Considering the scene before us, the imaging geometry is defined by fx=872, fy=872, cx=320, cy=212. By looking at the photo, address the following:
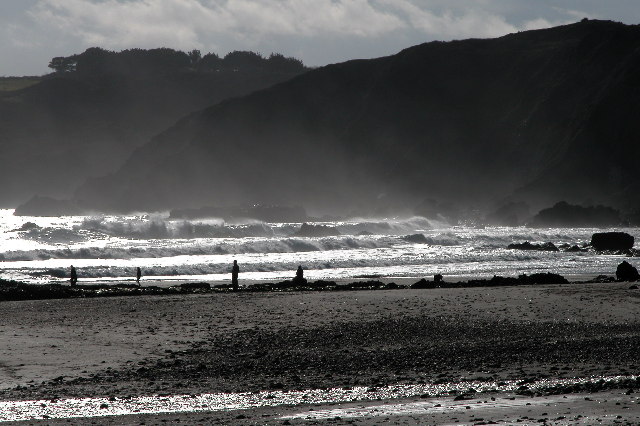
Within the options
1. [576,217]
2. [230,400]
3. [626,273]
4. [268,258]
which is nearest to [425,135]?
[576,217]

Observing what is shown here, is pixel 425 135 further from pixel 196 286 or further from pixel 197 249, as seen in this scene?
pixel 196 286

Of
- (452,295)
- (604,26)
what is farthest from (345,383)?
(604,26)

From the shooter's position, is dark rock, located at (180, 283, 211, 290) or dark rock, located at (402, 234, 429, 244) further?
dark rock, located at (402, 234, 429, 244)

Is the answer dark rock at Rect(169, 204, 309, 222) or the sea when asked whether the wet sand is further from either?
dark rock at Rect(169, 204, 309, 222)

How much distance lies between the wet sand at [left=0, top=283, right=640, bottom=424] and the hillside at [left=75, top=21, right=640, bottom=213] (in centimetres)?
7931

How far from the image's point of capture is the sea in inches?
1234

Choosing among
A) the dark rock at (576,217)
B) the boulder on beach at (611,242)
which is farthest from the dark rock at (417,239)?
the dark rock at (576,217)

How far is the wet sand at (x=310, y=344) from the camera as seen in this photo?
10422 millimetres

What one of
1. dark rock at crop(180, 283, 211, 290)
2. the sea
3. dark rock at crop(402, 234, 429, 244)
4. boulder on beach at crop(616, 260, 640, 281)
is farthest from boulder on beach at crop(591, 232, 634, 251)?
dark rock at crop(180, 283, 211, 290)

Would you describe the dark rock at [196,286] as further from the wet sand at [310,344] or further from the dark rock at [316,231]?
the dark rock at [316,231]

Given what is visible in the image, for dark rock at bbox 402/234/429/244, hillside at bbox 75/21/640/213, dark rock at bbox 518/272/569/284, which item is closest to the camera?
dark rock at bbox 518/272/569/284

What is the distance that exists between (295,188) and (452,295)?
4158 inches

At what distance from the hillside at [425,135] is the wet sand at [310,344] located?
79311 millimetres

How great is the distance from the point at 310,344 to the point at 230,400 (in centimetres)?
373
